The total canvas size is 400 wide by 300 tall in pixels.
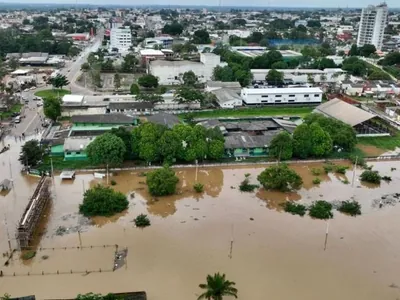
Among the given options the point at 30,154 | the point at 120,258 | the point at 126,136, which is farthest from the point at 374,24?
the point at 120,258

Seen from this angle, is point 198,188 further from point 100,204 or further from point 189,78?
point 189,78

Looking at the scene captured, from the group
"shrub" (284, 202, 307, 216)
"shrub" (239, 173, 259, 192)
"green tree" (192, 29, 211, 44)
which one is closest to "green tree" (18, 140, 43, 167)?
"shrub" (239, 173, 259, 192)

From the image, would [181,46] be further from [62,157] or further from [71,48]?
[62,157]

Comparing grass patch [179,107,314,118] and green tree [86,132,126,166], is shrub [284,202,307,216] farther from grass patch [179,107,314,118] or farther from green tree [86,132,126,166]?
grass patch [179,107,314,118]

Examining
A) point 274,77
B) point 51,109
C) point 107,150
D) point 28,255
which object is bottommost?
point 28,255

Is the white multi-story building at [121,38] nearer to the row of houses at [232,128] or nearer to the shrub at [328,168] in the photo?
the row of houses at [232,128]
